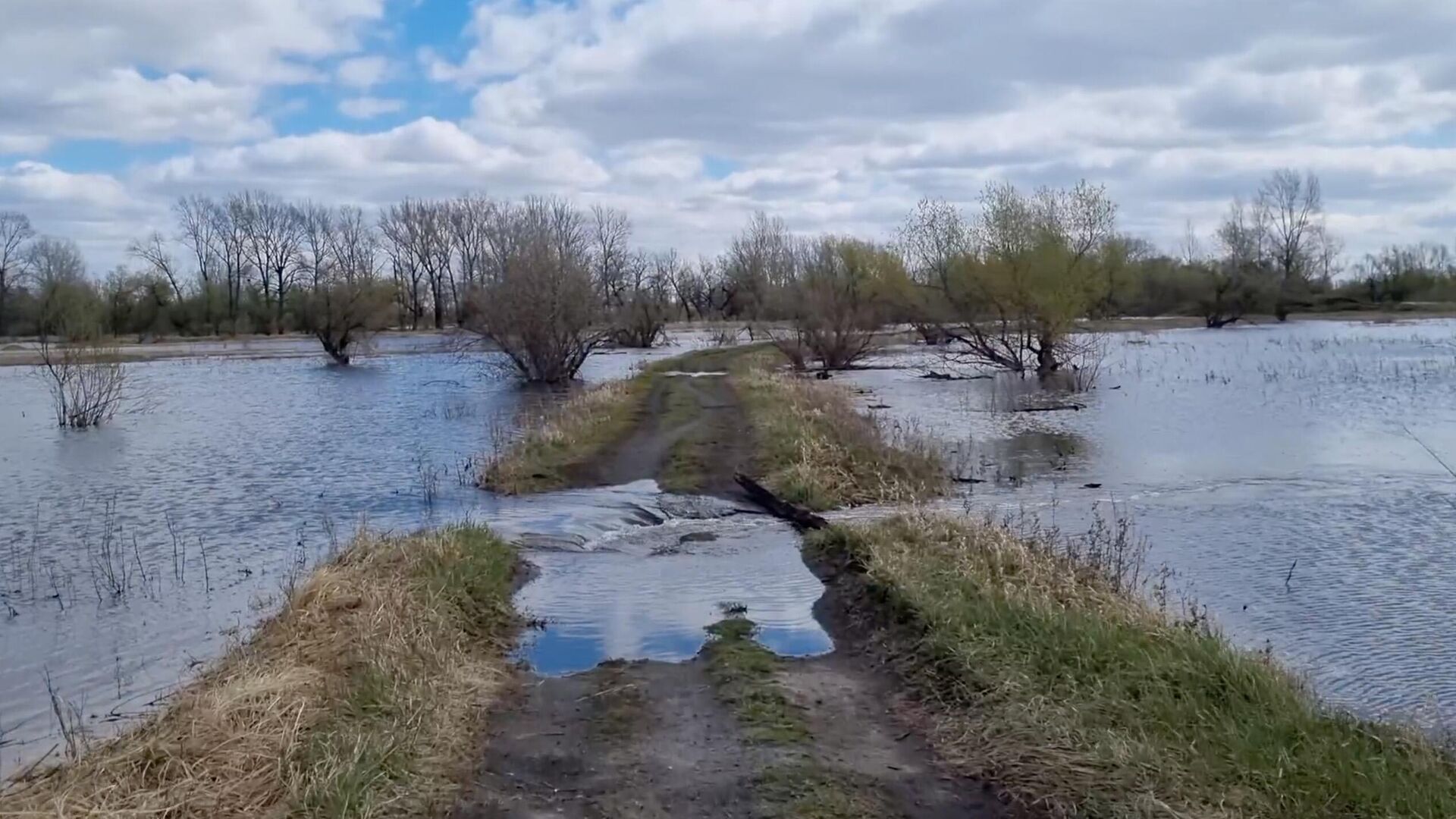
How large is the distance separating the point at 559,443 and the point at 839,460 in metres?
6.33

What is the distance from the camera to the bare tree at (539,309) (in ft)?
141

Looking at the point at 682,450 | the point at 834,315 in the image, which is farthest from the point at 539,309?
the point at 682,450

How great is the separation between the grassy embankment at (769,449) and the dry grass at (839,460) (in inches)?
0.9

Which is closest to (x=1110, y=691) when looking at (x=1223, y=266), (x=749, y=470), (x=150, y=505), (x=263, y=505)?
(x=749, y=470)

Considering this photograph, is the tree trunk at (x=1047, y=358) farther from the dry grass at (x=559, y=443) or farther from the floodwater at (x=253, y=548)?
the floodwater at (x=253, y=548)

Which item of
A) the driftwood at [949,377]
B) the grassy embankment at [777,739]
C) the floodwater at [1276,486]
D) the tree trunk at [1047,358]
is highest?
the tree trunk at [1047,358]

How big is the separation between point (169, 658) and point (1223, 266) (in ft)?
289

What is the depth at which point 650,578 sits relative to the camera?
12.9 meters

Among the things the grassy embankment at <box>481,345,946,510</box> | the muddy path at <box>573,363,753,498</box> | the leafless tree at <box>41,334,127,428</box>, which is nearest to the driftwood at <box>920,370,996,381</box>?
the grassy embankment at <box>481,345,946,510</box>

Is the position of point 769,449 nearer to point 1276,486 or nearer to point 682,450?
point 682,450

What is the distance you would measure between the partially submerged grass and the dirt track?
37cm

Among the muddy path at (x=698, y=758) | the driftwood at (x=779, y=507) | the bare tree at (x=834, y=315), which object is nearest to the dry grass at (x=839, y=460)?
the driftwood at (x=779, y=507)

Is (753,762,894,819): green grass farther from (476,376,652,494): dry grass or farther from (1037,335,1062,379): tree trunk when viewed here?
(1037,335,1062,379): tree trunk

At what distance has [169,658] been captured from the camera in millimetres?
10734
